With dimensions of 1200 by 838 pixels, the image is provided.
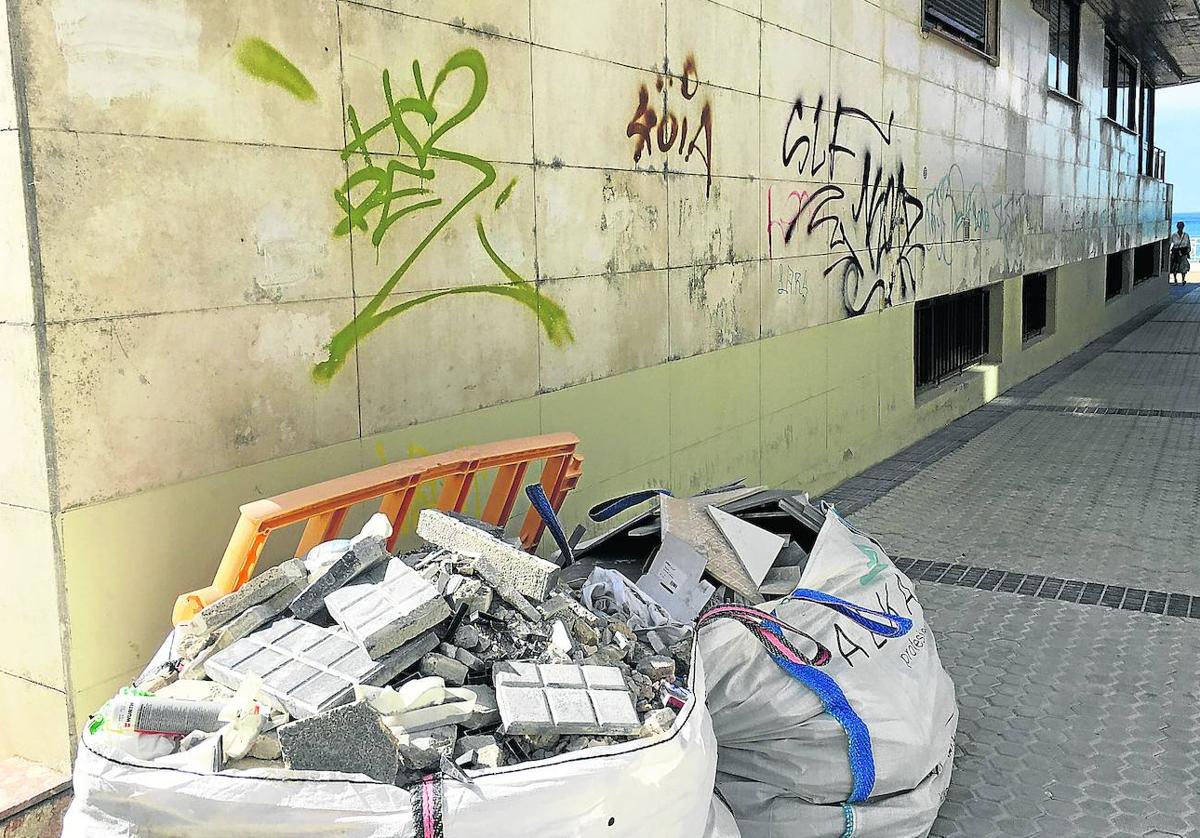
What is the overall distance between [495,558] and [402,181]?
5.16 feet

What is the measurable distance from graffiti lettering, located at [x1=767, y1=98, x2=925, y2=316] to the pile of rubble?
422 centimetres

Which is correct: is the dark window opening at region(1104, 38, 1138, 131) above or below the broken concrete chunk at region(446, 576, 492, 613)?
above

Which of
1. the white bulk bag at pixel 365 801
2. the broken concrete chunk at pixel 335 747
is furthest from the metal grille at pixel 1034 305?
the broken concrete chunk at pixel 335 747

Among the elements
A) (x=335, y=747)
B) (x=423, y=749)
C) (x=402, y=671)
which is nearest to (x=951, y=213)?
(x=402, y=671)

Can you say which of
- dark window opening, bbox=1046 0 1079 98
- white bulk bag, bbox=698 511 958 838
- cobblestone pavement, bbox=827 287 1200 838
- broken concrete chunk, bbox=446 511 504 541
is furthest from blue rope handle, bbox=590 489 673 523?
dark window opening, bbox=1046 0 1079 98

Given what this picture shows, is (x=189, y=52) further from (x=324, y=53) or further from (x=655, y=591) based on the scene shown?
(x=655, y=591)

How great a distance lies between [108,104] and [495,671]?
1.76 metres

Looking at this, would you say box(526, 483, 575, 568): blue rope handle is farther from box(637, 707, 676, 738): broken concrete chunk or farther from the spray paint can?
the spray paint can

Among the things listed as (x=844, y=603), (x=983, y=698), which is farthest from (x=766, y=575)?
(x=983, y=698)

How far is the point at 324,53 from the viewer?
11.5ft

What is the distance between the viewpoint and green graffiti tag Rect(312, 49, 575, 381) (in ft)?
12.1

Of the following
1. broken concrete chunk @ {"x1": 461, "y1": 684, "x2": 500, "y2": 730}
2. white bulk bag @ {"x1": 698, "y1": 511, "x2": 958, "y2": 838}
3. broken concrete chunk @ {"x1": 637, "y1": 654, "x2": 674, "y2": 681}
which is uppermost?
broken concrete chunk @ {"x1": 461, "y1": 684, "x2": 500, "y2": 730}

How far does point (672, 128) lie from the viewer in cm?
556

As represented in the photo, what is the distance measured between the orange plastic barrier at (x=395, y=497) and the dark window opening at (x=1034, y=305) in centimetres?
1184
